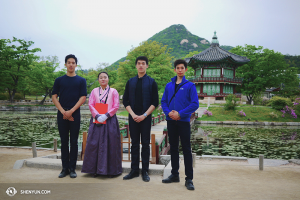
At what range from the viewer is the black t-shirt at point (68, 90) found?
11.9 ft

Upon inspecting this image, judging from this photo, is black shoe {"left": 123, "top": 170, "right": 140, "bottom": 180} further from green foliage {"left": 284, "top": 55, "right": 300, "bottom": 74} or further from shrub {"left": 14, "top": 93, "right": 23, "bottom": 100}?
green foliage {"left": 284, "top": 55, "right": 300, "bottom": 74}

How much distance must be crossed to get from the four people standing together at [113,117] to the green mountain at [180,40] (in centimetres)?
6598

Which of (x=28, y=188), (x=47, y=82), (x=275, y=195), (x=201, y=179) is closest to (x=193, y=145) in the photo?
(x=201, y=179)

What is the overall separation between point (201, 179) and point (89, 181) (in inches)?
75.3

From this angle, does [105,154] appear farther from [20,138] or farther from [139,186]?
[20,138]

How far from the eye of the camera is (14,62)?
29250 millimetres

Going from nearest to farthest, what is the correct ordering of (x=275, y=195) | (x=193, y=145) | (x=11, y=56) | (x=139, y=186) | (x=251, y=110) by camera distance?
(x=275, y=195) → (x=139, y=186) → (x=193, y=145) → (x=251, y=110) → (x=11, y=56)

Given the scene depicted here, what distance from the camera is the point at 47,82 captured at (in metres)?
30.8

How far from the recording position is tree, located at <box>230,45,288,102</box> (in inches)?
1100

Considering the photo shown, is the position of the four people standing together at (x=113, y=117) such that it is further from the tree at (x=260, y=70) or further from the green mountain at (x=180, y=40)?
the green mountain at (x=180, y=40)

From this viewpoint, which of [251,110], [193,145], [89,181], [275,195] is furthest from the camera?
[251,110]

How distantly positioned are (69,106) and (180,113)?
6.25ft

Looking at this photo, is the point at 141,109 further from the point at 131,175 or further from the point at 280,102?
the point at 280,102

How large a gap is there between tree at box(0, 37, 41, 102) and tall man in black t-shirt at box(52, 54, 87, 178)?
30.2 meters
